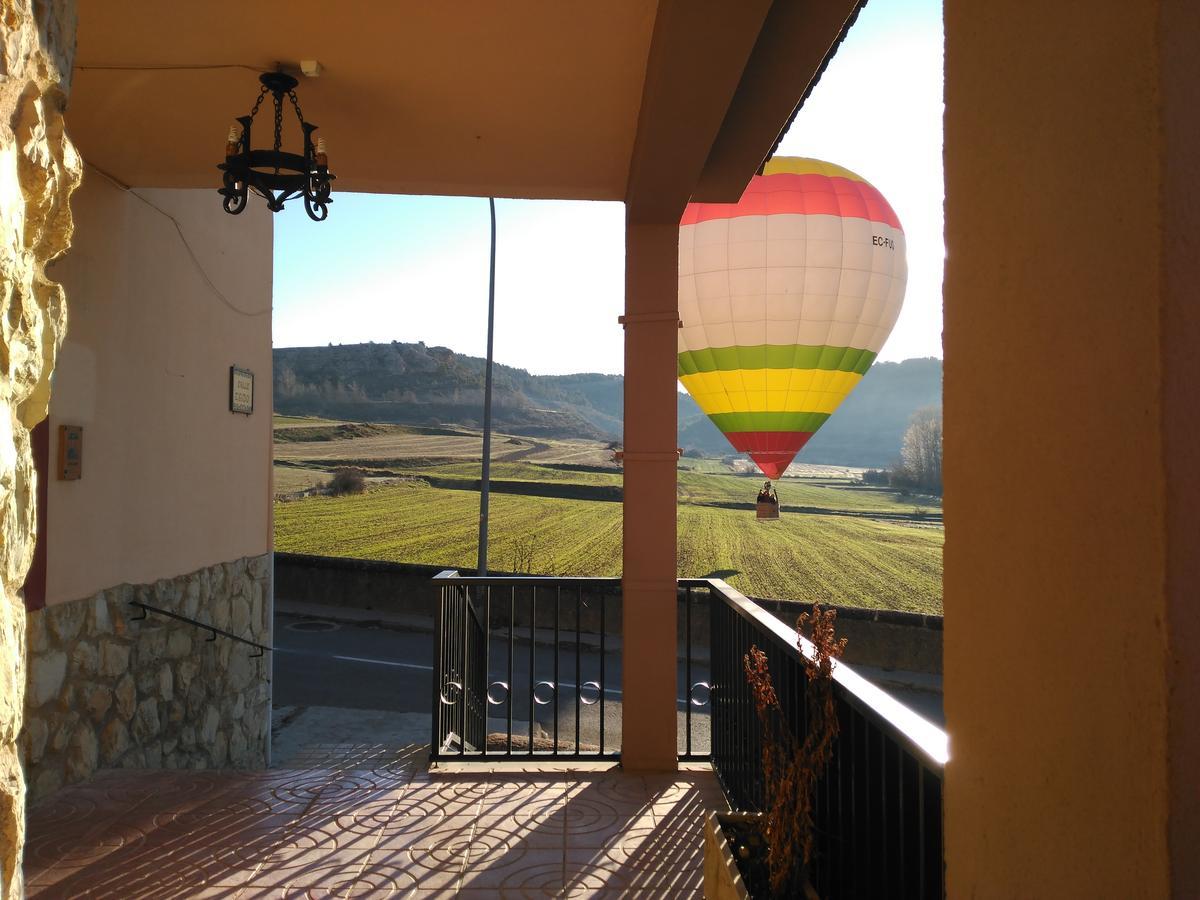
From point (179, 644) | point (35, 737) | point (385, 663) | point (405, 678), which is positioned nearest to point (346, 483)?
point (385, 663)

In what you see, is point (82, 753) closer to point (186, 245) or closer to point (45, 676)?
point (45, 676)

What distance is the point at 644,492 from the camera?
11.7ft

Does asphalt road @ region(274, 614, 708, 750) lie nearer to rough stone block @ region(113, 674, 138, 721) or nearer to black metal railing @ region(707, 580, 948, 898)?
rough stone block @ region(113, 674, 138, 721)

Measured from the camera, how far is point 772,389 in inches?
354

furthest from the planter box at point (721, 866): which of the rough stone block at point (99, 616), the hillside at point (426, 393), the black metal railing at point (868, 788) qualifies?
the hillside at point (426, 393)

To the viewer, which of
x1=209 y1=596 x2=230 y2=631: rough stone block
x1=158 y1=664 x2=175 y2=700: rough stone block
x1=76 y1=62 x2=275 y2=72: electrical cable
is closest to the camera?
x1=76 y1=62 x2=275 y2=72: electrical cable

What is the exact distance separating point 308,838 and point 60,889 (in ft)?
2.21

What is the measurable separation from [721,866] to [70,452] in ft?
9.95

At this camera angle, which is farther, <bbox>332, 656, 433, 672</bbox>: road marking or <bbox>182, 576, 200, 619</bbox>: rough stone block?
<bbox>332, 656, 433, 672</bbox>: road marking

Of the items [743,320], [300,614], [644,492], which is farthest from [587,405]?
[644,492]

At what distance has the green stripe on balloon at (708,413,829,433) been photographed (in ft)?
30.6

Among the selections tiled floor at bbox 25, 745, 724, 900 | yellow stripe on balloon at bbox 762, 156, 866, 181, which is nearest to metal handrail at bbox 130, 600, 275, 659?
A: tiled floor at bbox 25, 745, 724, 900

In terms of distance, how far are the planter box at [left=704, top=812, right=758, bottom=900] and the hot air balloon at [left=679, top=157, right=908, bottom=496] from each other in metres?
6.97

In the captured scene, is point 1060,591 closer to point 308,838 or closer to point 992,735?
point 992,735
